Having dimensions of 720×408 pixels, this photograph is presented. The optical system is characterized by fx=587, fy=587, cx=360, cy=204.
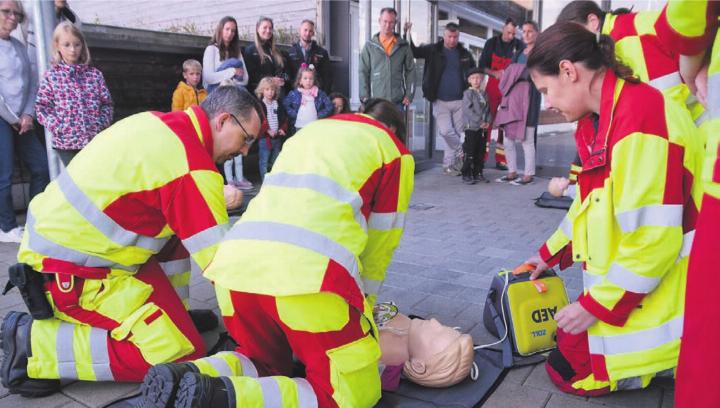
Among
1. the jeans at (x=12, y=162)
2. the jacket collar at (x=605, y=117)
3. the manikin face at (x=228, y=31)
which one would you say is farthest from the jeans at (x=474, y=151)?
the jacket collar at (x=605, y=117)

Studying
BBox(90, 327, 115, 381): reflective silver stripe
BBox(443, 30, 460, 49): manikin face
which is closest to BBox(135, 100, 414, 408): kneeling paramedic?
BBox(90, 327, 115, 381): reflective silver stripe

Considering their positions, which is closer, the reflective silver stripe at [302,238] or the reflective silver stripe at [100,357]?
the reflective silver stripe at [302,238]

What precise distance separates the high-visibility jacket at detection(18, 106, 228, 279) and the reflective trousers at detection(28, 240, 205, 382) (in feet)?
0.30

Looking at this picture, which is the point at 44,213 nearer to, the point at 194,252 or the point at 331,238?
the point at 194,252

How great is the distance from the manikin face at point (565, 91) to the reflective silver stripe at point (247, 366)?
1.53 m

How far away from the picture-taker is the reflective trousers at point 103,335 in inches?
95.7

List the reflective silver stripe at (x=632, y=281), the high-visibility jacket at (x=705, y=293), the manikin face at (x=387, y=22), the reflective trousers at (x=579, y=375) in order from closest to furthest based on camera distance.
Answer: the high-visibility jacket at (x=705, y=293), the reflective silver stripe at (x=632, y=281), the reflective trousers at (x=579, y=375), the manikin face at (x=387, y=22)

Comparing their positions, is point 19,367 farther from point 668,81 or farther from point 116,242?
point 668,81

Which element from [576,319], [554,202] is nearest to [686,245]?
[576,319]

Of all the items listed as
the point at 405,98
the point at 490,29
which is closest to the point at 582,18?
the point at 405,98

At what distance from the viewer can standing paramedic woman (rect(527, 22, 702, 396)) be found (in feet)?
6.70

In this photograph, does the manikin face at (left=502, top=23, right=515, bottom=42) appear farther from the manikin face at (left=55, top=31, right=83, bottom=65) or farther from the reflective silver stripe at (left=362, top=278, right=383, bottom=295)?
the reflective silver stripe at (left=362, top=278, right=383, bottom=295)

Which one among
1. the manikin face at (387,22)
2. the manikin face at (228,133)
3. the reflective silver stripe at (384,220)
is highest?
the manikin face at (387,22)

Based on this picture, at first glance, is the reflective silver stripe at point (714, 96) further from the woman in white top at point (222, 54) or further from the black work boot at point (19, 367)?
the woman in white top at point (222, 54)
